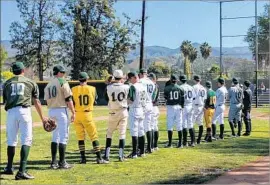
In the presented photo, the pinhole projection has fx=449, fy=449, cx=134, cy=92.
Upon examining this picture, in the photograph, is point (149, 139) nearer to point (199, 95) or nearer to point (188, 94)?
point (188, 94)

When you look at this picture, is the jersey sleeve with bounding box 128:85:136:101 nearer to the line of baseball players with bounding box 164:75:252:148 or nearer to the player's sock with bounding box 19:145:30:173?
the line of baseball players with bounding box 164:75:252:148

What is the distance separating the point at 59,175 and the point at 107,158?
1.86m

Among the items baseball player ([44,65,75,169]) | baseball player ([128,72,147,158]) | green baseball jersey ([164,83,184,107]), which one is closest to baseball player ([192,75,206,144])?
green baseball jersey ([164,83,184,107])

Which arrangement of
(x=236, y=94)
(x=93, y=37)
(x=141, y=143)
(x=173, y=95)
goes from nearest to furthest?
(x=141, y=143), (x=173, y=95), (x=236, y=94), (x=93, y=37)

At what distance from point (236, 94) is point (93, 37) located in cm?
3505

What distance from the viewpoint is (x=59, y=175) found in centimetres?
878

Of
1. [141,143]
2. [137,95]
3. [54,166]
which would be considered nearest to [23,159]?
[54,166]

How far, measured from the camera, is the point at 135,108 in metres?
10.9

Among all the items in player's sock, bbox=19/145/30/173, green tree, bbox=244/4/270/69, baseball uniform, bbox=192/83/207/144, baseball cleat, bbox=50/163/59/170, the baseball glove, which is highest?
green tree, bbox=244/4/270/69

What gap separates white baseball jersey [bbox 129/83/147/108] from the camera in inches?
425

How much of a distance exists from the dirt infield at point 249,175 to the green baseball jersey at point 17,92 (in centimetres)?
382

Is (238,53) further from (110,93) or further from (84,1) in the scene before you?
(110,93)

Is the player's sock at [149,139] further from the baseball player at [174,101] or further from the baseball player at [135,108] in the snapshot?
the baseball player at [174,101]

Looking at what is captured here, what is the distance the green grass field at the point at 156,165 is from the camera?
8.30m
